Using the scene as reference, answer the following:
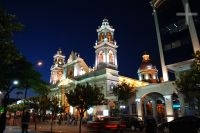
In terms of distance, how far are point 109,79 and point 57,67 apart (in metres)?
38.4

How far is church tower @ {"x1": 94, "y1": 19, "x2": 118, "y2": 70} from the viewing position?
69.0 metres

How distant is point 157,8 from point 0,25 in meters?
44.2

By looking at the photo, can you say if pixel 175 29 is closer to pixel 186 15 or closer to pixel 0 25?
pixel 186 15

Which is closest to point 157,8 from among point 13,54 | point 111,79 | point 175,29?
point 175,29

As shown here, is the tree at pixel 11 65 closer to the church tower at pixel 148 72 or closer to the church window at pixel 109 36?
the church window at pixel 109 36

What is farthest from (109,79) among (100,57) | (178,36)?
(178,36)

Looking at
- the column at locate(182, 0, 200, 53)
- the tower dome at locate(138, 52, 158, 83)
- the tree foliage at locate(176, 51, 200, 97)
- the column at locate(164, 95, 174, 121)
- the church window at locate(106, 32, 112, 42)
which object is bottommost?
the column at locate(164, 95, 174, 121)

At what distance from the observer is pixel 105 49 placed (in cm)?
6938

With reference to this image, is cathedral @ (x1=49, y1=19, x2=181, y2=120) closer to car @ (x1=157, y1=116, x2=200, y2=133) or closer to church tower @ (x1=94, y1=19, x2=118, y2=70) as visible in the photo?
church tower @ (x1=94, y1=19, x2=118, y2=70)

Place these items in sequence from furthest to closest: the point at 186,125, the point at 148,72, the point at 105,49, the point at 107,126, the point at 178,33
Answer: the point at 148,72 < the point at 105,49 < the point at 178,33 < the point at 107,126 < the point at 186,125

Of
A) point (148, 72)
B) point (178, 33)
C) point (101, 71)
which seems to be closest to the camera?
point (178, 33)

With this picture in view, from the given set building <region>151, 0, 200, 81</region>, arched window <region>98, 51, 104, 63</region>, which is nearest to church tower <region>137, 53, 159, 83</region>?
arched window <region>98, 51, 104, 63</region>

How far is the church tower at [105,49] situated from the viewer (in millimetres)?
69000

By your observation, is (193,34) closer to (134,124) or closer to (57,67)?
(134,124)
